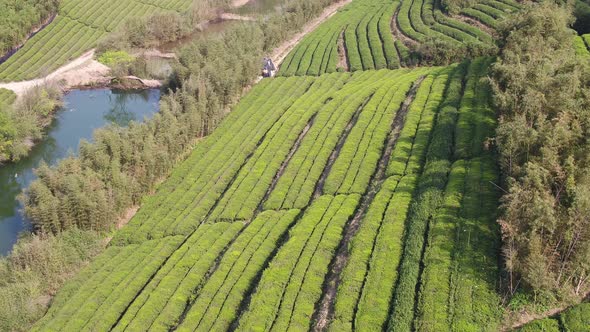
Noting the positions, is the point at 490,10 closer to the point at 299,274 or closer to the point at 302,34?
the point at 302,34

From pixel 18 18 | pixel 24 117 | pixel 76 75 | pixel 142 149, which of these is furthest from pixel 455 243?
pixel 18 18

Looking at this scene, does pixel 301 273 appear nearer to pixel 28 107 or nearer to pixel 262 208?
pixel 262 208

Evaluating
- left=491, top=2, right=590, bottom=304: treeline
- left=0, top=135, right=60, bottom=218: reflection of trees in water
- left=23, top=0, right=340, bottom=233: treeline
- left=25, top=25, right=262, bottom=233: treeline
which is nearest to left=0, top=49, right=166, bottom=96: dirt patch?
left=25, top=25, right=262, bottom=233: treeline

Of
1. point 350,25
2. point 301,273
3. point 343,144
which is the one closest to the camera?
point 301,273

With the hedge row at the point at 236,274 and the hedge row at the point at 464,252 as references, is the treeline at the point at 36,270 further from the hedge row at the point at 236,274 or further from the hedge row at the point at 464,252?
the hedge row at the point at 464,252

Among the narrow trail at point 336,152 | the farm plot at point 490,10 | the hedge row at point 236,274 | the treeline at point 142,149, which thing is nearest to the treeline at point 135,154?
the treeline at point 142,149

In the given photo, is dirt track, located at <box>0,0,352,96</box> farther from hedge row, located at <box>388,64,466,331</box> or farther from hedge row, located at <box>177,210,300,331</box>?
hedge row, located at <box>177,210,300,331</box>

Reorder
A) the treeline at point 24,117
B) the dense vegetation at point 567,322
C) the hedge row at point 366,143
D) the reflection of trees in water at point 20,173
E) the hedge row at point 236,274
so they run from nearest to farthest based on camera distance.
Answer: the dense vegetation at point 567,322, the hedge row at point 236,274, the hedge row at point 366,143, the reflection of trees in water at point 20,173, the treeline at point 24,117

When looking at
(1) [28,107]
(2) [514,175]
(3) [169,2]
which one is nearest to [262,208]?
(2) [514,175]
